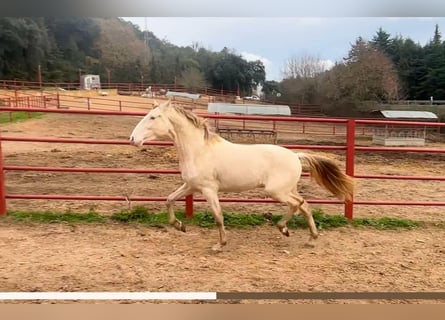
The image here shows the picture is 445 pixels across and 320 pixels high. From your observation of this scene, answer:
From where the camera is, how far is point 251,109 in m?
2.31

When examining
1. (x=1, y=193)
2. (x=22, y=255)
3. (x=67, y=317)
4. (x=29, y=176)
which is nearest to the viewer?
(x=67, y=317)

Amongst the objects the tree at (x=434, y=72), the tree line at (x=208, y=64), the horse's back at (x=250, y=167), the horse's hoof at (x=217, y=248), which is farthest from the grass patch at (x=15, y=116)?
the tree at (x=434, y=72)

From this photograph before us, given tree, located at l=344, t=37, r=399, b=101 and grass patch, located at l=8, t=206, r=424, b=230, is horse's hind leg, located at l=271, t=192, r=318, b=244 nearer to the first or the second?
grass patch, located at l=8, t=206, r=424, b=230

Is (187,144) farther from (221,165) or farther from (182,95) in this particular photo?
(182,95)

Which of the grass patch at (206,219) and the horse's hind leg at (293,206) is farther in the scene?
the grass patch at (206,219)

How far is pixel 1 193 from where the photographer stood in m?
2.34

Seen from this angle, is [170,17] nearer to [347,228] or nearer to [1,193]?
[1,193]

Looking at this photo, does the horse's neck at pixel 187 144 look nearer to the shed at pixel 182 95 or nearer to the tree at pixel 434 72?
the shed at pixel 182 95

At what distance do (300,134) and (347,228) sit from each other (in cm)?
66

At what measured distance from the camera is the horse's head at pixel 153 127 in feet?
5.95

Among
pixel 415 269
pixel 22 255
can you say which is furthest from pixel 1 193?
pixel 415 269

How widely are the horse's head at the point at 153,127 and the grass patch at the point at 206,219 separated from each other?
0.69 metres

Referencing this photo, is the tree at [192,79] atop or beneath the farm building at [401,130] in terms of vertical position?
atop
